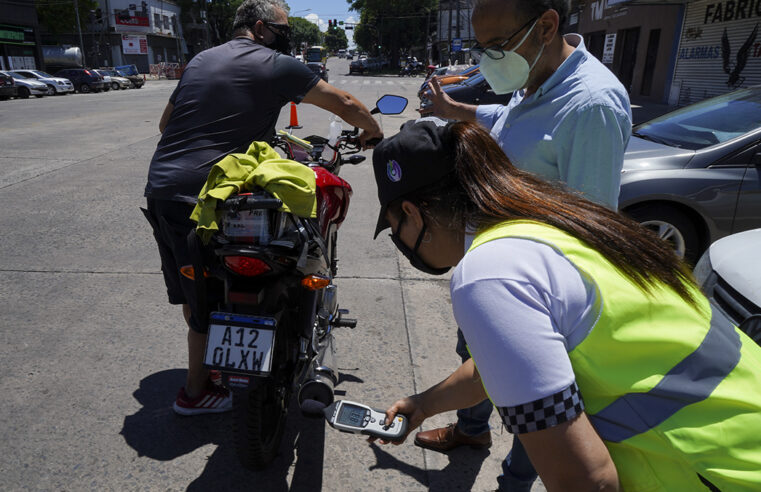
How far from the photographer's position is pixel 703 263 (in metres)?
2.97

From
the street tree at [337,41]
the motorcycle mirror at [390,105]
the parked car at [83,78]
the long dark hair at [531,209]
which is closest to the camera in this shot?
the long dark hair at [531,209]

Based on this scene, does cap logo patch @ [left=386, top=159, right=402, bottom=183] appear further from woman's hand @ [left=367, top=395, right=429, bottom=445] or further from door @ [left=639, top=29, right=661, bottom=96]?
door @ [left=639, top=29, right=661, bottom=96]

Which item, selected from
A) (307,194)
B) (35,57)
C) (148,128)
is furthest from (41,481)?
(35,57)

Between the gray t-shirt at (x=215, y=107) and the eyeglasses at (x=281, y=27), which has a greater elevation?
the eyeglasses at (x=281, y=27)

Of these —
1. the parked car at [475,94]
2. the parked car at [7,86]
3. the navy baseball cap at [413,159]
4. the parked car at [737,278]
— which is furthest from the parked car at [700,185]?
the parked car at [7,86]

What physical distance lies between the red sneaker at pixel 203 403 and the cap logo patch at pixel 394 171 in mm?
2013

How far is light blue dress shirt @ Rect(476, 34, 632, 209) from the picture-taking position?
1871 millimetres

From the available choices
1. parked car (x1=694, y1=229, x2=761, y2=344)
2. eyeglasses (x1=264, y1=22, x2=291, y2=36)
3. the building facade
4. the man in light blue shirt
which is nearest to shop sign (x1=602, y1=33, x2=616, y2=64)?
parked car (x1=694, y1=229, x2=761, y2=344)

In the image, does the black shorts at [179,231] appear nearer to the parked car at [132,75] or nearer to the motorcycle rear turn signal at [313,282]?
the motorcycle rear turn signal at [313,282]

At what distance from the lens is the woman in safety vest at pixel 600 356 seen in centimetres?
98

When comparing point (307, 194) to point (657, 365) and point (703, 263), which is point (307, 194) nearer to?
point (657, 365)

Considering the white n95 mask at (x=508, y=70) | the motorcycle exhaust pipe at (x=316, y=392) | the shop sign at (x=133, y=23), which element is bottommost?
the motorcycle exhaust pipe at (x=316, y=392)

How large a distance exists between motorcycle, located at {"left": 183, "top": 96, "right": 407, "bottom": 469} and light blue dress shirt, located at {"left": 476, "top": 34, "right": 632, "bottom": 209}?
102 cm

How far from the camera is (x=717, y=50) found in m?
17.3
